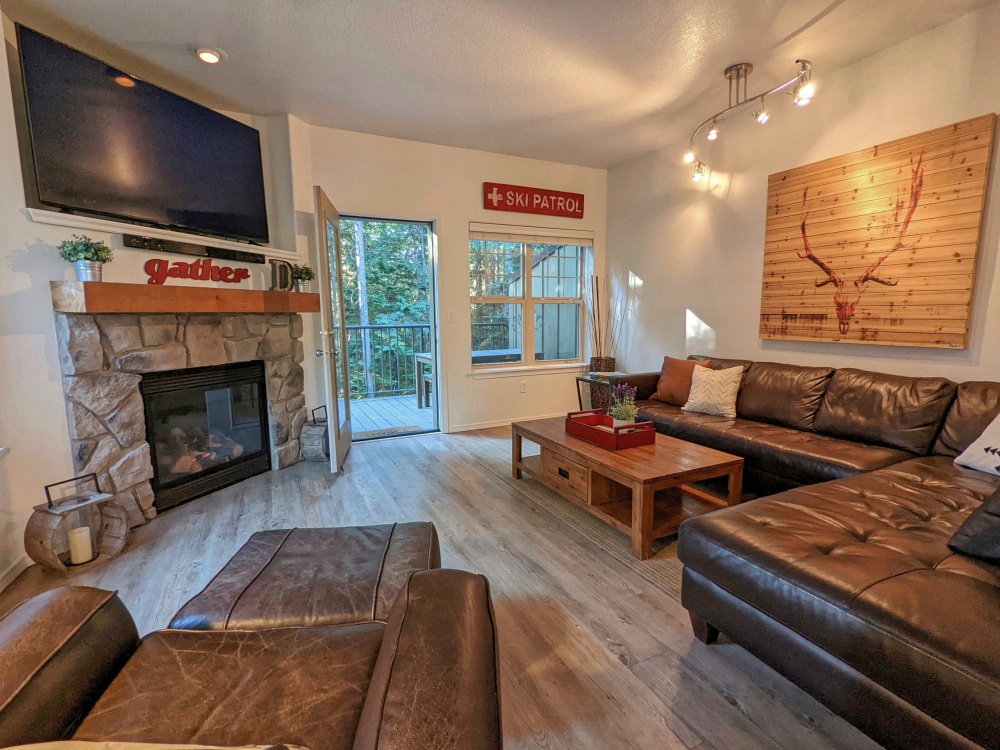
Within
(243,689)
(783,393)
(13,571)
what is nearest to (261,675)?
(243,689)

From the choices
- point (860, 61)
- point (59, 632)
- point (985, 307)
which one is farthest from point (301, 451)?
point (860, 61)

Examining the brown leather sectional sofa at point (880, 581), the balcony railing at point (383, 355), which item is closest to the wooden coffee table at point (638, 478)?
the brown leather sectional sofa at point (880, 581)

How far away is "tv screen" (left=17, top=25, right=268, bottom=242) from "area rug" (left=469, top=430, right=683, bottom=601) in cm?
254

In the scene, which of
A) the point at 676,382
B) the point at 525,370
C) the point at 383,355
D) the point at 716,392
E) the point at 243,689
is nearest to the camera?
the point at 243,689

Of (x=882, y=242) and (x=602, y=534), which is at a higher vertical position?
(x=882, y=242)

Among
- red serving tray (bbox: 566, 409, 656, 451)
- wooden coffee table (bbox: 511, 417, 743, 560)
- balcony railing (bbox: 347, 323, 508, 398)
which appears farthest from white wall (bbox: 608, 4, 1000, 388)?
balcony railing (bbox: 347, 323, 508, 398)

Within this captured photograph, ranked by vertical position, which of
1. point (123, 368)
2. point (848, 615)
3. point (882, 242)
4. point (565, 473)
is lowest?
point (565, 473)

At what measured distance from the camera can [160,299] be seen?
242cm

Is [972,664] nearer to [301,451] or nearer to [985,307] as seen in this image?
[985,307]

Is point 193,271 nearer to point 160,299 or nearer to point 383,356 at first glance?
point 160,299

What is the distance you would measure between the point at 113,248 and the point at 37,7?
1121 mm

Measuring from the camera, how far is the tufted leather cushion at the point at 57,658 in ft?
2.33

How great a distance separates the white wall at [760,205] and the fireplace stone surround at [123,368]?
3607 mm

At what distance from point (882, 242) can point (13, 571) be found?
486 cm
